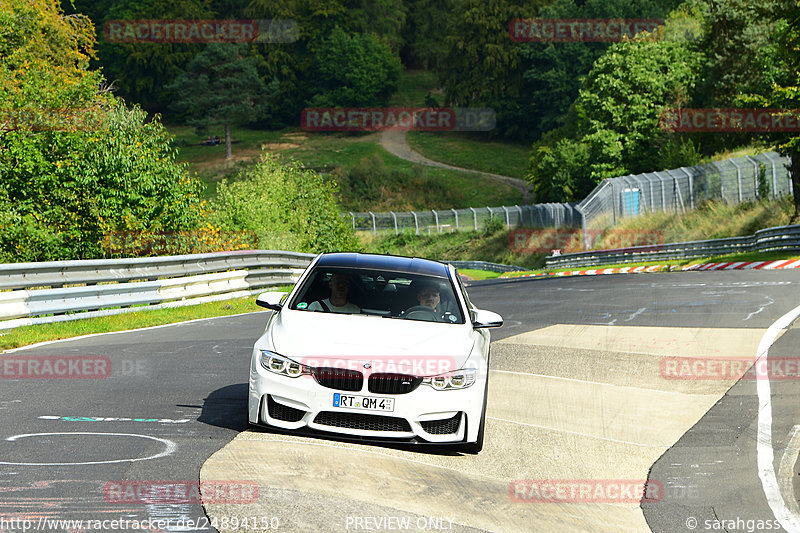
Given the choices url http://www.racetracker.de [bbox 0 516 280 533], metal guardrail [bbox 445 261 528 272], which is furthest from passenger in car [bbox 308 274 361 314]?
metal guardrail [bbox 445 261 528 272]

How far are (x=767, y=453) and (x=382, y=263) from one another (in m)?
3.75

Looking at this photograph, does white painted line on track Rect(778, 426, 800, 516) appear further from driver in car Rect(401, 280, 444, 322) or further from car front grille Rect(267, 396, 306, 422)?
car front grille Rect(267, 396, 306, 422)

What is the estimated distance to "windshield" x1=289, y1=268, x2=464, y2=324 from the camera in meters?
8.66

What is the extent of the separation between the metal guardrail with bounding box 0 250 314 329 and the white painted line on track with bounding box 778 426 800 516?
10803 millimetres

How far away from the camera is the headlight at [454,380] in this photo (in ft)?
24.6

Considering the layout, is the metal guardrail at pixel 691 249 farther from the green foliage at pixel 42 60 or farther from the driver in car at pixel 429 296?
the driver in car at pixel 429 296

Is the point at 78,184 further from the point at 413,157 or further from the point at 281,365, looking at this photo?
the point at 413,157

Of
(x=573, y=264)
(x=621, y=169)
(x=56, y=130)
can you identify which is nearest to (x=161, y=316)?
(x=56, y=130)

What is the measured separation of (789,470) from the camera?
742 cm

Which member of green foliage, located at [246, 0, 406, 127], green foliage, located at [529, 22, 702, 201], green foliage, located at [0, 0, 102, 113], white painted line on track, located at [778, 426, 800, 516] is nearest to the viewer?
white painted line on track, located at [778, 426, 800, 516]

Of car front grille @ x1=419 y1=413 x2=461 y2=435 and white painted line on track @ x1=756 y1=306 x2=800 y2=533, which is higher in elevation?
car front grille @ x1=419 y1=413 x2=461 y2=435

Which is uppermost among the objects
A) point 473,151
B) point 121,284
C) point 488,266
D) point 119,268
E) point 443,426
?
point 443,426

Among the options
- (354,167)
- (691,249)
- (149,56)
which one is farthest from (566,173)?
(149,56)

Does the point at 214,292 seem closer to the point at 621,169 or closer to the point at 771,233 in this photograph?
the point at 771,233
